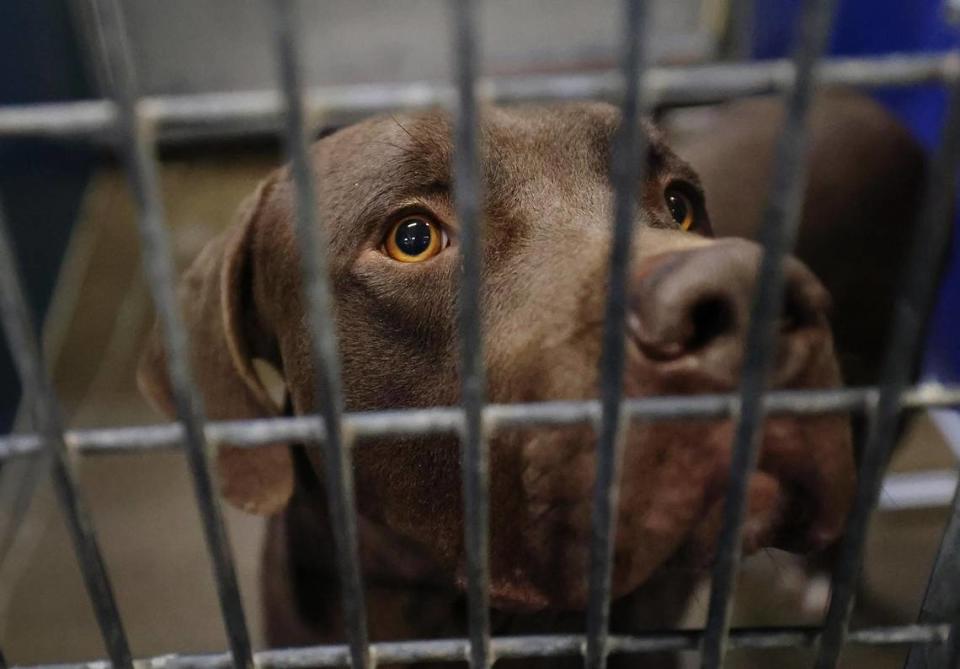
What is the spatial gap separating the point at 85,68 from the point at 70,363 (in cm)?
176

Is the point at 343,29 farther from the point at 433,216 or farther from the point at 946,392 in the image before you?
the point at 946,392

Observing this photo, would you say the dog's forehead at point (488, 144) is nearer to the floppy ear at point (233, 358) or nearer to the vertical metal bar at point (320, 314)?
the floppy ear at point (233, 358)

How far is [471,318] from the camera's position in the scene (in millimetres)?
669

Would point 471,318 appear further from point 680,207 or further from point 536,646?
point 680,207

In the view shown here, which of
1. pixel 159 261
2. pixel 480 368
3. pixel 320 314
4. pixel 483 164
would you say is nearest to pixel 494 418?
pixel 480 368

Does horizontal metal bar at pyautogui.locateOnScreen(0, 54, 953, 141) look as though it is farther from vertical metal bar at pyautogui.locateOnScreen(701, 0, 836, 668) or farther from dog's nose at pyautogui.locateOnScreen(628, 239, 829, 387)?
dog's nose at pyautogui.locateOnScreen(628, 239, 829, 387)

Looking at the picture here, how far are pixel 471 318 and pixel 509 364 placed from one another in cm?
44

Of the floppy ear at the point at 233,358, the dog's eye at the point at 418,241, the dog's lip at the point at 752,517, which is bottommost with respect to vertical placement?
the floppy ear at the point at 233,358

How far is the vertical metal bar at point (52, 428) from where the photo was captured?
26.5 inches

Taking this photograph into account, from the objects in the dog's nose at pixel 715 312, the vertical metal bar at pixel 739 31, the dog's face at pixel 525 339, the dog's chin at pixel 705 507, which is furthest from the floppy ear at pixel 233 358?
the vertical metal bar at pixel 739 31

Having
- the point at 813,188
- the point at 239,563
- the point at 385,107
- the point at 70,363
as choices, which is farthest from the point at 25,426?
the point at 385,107

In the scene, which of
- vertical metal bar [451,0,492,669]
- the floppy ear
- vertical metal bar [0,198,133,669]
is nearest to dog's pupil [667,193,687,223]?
the floppy ear

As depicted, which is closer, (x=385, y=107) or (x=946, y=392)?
(x=385, y=107)

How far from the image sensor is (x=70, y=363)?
3.11 m
